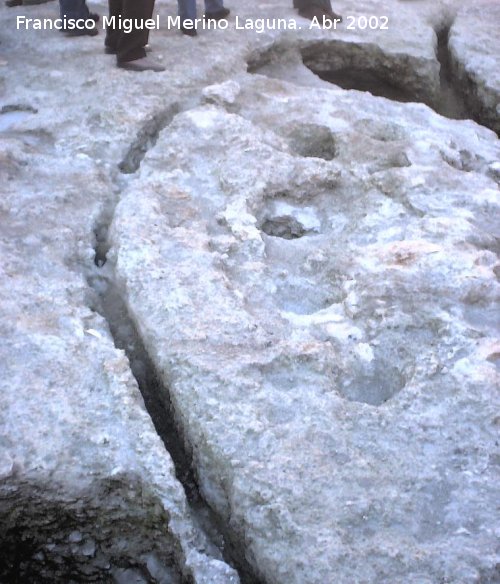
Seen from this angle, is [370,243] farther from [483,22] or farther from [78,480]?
[483,22]

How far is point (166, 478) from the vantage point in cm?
163

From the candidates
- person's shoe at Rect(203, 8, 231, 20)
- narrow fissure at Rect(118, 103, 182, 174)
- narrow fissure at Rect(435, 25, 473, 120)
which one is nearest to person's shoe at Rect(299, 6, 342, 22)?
person's shoe at Rect(203, 8, 231, 20)

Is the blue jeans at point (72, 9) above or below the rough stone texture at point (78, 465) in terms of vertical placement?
above

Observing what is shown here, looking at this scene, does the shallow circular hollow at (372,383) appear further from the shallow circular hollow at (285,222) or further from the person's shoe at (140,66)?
the person's shoe at (140,66)

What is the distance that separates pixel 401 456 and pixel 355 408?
160 mm

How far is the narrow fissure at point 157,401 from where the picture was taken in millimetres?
1633

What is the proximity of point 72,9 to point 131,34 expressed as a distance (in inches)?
27.3

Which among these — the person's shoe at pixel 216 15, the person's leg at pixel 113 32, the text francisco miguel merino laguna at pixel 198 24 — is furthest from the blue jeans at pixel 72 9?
the person's shoe at pixel 216 15

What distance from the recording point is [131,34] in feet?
11.7

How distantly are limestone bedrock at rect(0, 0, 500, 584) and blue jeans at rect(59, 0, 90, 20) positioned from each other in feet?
2.91

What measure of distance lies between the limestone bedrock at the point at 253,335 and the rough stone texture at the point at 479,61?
1.90 ft

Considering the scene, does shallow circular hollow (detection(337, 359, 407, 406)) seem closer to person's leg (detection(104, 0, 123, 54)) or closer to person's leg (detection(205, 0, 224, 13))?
person's leg (detection(104, 0, 123, 54))

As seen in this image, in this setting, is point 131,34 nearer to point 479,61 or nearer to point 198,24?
point 198,24

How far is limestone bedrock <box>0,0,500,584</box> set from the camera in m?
1.57
